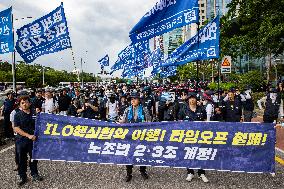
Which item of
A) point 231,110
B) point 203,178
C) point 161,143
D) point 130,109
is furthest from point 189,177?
point 231,110

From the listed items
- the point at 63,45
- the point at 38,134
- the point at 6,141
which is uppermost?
the point at 63,45

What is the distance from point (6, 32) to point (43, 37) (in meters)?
1.27

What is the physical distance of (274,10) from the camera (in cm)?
2184

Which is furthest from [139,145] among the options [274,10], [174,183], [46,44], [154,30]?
[274,10]

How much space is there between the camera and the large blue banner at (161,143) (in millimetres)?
7473

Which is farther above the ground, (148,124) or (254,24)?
(254,24)

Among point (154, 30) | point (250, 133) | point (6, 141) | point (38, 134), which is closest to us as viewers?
point (250, 133)

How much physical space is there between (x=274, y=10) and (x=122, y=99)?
12.1 metres

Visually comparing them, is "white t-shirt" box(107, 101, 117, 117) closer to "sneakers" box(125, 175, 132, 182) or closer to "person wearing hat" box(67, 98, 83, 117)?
"person wearing hat" box(67, 98, 83, 117)

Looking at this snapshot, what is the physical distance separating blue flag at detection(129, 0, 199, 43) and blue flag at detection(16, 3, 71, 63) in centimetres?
478

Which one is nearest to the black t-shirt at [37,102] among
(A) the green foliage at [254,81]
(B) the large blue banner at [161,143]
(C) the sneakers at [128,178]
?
(B) the large blue banner at [161,143]

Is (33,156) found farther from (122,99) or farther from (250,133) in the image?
(122,99)

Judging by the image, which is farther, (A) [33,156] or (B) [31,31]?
(B) [31,31]

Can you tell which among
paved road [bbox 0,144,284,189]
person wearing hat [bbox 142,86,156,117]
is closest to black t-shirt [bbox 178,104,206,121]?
paved road [bbox 0,144,284,189]
